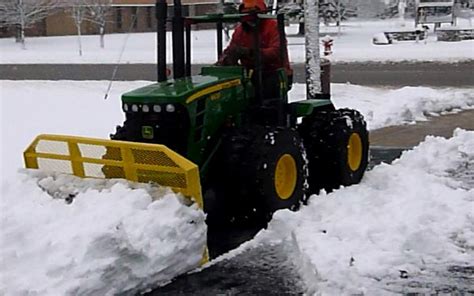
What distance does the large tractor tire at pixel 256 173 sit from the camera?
279 inches

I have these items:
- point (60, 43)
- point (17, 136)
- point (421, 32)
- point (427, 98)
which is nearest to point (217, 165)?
point (17, 136)

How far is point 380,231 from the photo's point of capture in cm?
688

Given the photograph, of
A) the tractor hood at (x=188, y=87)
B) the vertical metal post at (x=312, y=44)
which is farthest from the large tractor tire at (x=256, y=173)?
the vertical metal post at (x=312, y=44)

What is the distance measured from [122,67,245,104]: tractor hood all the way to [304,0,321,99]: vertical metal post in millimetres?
5551

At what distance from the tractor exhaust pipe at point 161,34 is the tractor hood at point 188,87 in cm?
15

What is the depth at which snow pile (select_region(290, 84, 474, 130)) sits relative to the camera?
45.9 feet

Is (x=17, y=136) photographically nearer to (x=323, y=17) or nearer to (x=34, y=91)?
(x=34, y=91)

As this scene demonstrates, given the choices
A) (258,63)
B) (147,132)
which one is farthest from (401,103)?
(147,132)

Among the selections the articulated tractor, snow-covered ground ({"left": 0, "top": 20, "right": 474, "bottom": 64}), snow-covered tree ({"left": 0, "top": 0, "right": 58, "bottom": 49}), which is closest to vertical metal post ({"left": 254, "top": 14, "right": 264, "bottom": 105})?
the articulated tractor

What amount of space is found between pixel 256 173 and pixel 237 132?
0.52m

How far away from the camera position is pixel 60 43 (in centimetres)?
4822

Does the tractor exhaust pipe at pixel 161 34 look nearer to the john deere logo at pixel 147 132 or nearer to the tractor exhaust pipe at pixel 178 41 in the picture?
the tractor exhaust pipe at pixel 178 41

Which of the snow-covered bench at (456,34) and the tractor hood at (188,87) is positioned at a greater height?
the tractor hood at (188,87)

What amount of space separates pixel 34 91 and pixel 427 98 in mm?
9996
